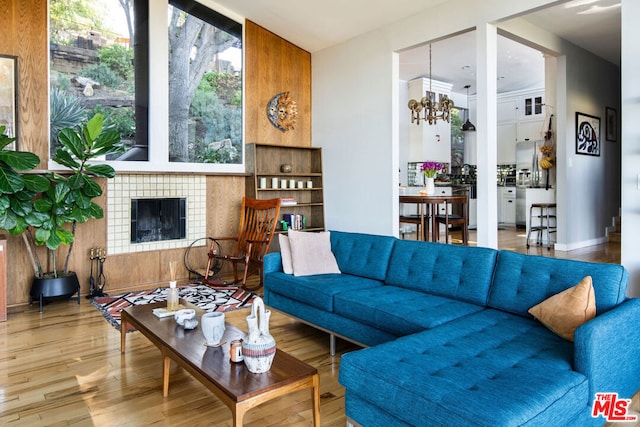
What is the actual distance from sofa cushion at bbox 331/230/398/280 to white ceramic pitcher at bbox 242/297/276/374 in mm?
1663

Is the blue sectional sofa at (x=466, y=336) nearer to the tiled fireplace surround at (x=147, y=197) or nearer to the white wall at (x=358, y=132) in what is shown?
the white wall at (x=358, y=132)

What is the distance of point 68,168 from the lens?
15.1 ft

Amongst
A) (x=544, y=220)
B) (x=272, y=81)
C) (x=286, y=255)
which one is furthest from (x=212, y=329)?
(x=544, y=220)

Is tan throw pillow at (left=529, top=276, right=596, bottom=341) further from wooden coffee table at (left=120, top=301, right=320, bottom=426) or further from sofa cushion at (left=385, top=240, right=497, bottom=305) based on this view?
wooden coffee table at (left=120, top=301, right=320, bottom=426)

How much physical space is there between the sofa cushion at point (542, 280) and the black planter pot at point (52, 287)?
12.8 ft

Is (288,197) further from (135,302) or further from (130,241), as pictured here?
(135,302)

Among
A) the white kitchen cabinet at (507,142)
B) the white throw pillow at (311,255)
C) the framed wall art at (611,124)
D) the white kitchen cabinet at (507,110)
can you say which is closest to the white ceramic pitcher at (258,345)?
the white throw pillow at (311,255)

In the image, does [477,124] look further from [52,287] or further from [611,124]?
[611,124]

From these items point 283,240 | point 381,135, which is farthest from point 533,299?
point 381,135

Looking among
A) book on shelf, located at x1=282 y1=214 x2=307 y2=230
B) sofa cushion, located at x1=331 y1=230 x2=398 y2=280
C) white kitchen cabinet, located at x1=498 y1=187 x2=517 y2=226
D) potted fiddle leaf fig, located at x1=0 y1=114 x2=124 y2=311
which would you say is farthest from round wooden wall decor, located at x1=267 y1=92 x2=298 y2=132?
white kitchen cabinet, located at x1=498 y1=187 x2=517 y2=226

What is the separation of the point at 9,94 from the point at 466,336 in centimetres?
470

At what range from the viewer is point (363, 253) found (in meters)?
3.66

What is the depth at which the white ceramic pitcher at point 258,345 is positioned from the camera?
1888 millimetres

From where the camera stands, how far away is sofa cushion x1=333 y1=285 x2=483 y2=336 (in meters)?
2.48
